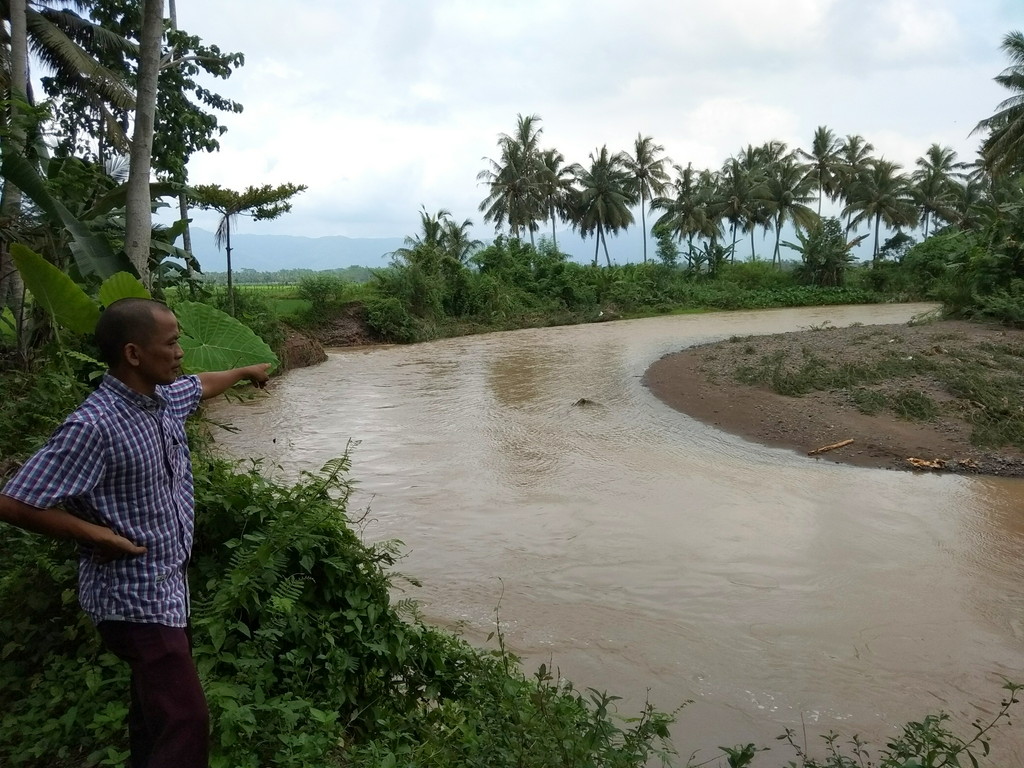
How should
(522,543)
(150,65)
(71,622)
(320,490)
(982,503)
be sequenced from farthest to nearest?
1. (982,503)
2. (522,543)
3. (150,65)
4. (320,490)
5. (71,622)

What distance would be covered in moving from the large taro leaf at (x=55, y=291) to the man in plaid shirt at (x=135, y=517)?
6.43 feet

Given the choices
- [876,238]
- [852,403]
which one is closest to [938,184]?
[876,238]

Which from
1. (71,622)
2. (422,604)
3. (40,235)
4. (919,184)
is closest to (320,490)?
(71,622)

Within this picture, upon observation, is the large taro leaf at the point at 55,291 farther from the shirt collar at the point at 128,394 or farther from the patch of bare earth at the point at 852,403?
the patch of bare earth at the point at 852,403

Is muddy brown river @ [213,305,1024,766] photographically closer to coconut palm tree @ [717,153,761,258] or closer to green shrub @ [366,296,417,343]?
green shrub @ [366,296,417,343]

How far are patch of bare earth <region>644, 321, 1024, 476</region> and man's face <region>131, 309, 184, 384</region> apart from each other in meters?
9.03

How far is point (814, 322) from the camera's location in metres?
29.7

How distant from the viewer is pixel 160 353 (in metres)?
2.05

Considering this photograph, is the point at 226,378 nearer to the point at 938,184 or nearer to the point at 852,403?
the point at 852,403

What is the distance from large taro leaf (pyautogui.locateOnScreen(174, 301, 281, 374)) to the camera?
422 centimetres

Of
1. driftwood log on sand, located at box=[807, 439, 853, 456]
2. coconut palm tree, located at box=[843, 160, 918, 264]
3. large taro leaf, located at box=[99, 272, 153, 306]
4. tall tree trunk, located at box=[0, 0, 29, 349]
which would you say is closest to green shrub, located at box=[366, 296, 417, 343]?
tall tree trunk, located at box=[0, 0, 29, 349]

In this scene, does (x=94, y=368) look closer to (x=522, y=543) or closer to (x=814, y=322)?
(x=522, y=543)

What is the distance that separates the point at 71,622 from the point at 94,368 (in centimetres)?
181

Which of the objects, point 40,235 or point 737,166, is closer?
point 40,235
